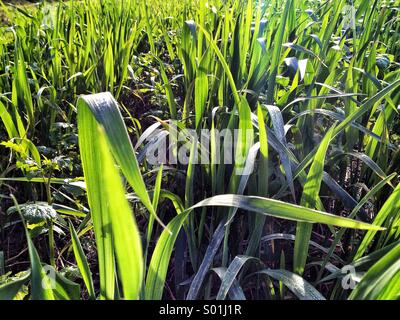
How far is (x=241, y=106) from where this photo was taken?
0.72m

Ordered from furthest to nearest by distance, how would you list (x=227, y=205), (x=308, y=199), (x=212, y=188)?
(x=212, y=188) → (x=308, y=199) → (x=227, y=205)

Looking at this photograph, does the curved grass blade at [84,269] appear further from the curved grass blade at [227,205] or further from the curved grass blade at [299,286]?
the curved grass blade at [299,286]

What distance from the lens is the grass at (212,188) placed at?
48 centimetres

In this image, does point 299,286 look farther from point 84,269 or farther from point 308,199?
point 84,269

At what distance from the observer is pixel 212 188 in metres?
0.80

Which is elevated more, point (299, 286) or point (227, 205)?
point (227, 205)

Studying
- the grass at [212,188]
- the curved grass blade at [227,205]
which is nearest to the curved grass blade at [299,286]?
the grass at [212,188]

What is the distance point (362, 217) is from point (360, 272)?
0.56ft

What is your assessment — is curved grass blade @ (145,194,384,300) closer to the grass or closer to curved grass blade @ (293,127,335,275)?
the grass

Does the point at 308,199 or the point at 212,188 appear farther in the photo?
the point at 212,188

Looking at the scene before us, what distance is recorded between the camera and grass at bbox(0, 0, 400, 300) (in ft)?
1.58

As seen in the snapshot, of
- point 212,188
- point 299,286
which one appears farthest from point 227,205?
point 212,188

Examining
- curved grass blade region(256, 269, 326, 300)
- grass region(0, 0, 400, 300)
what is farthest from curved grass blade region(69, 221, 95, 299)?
curved grass blade region(256, 269, 326, 300)
